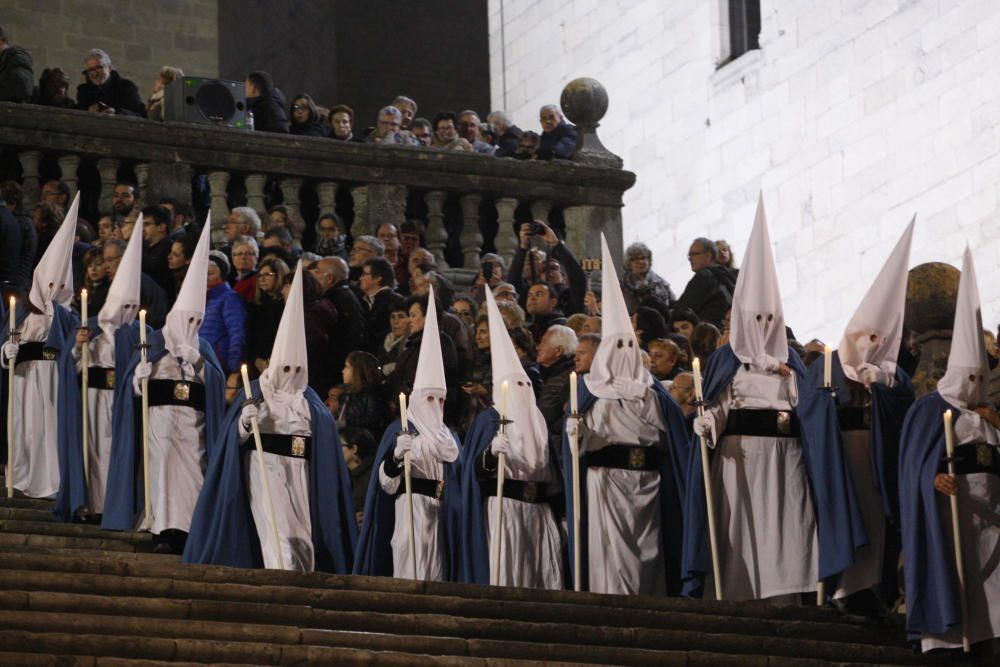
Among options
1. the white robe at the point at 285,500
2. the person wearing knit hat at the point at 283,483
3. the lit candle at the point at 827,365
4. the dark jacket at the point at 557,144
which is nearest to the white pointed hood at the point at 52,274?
the person wearing knit hat at the point at 283,483

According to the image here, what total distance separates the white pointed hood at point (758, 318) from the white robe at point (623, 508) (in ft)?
2.00

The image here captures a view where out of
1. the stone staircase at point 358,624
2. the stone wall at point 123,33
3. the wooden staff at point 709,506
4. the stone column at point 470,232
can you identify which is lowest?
the stone staircase at point 358,624

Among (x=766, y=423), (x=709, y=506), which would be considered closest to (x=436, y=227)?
(x=766, y=423)

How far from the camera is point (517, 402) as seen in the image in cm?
1318

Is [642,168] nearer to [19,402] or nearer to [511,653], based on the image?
[19,402]

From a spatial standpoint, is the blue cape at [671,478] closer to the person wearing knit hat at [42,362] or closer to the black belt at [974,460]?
the black belt at [974,460]

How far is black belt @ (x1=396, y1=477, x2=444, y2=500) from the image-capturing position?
13258 mm

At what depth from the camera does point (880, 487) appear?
39.7ft

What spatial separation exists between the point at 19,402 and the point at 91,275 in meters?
1.03

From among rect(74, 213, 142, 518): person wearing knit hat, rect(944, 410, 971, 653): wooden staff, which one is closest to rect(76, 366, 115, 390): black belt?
rect(74, 213, 142, 518): person wearing knit hat

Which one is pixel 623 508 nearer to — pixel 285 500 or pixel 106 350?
pixel 285 500

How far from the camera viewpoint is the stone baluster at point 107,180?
1711 centimetres

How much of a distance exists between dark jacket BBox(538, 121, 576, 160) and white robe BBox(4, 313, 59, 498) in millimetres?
5753

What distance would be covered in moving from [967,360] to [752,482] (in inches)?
51.4
